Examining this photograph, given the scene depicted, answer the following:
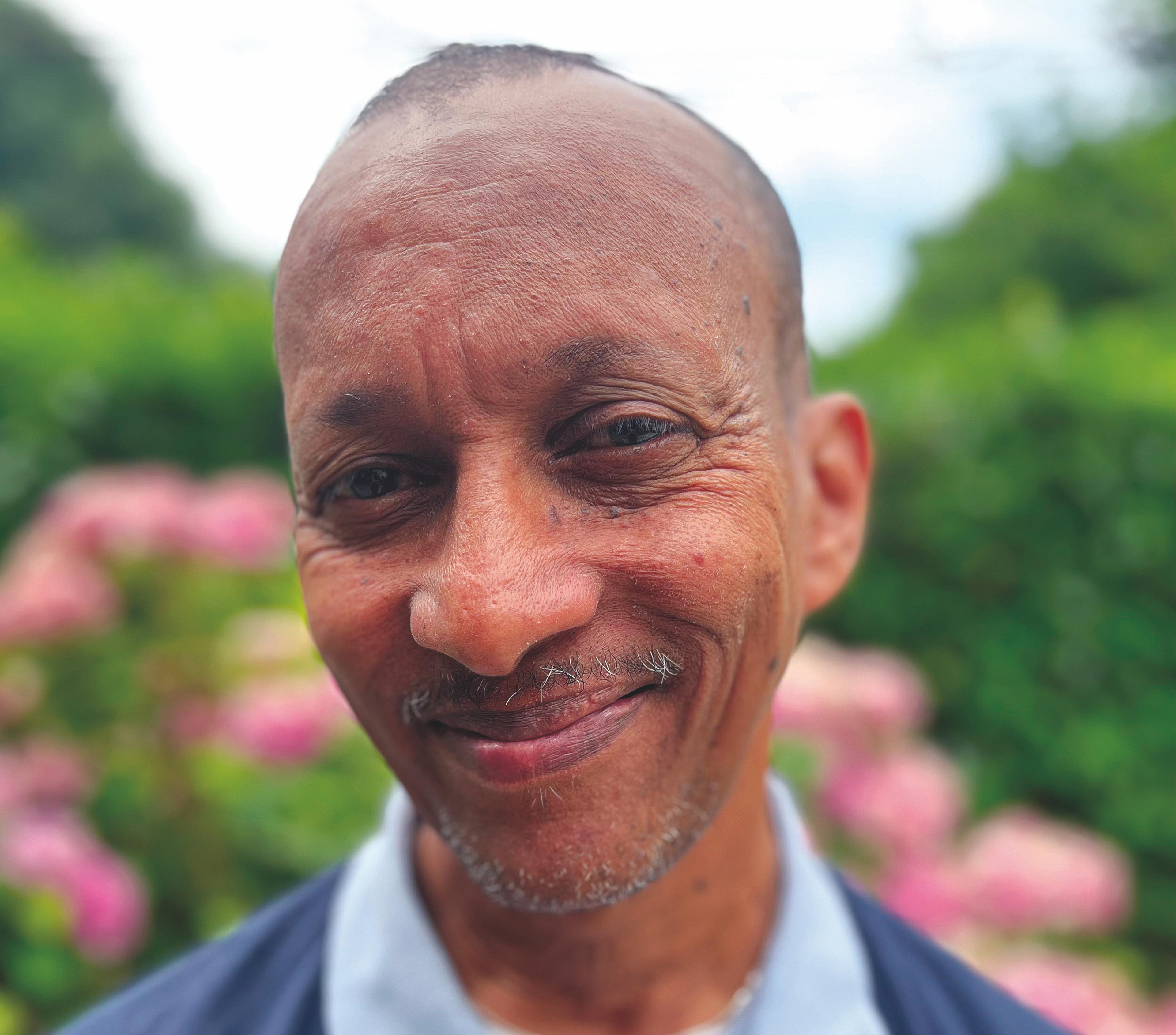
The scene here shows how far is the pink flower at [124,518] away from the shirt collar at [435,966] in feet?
8.27

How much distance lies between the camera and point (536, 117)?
50.7 inches

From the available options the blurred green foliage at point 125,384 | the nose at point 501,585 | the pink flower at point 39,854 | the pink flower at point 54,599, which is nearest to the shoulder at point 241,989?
the nose at point 501,585

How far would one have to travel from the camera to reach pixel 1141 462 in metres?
5.02

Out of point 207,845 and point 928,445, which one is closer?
point 207,845

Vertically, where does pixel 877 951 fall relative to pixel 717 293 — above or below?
below

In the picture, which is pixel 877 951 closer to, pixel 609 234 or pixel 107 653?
pixel 609 234

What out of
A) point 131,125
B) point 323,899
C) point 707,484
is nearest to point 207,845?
point 323,899

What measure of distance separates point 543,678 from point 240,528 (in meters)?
2.97

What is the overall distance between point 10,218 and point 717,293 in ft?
34.1

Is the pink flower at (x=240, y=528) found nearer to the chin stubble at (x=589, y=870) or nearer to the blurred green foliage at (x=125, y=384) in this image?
the blurred green foliage at (x=125, y=384)

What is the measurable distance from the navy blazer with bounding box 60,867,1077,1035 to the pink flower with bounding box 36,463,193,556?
7.75 ft

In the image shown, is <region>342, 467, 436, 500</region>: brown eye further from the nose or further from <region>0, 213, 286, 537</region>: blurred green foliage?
<region>0, 213, 286, 537</region>: blurred green foliage

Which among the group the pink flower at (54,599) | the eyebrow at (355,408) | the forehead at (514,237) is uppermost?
the forehead at (514,237)

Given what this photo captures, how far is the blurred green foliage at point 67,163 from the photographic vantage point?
32375 mm
